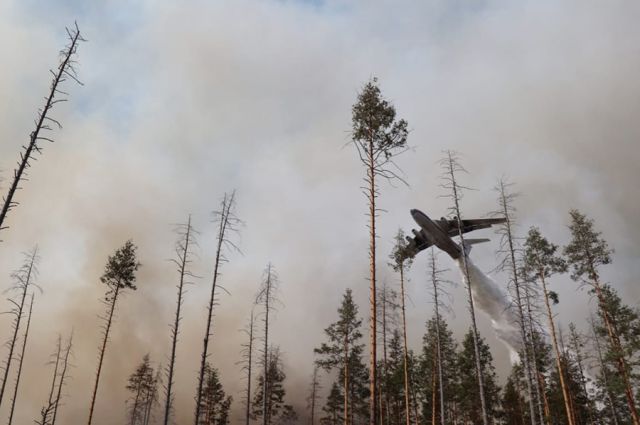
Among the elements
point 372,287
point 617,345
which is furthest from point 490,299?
point 372,287

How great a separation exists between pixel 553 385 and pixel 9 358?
4492 centimetres

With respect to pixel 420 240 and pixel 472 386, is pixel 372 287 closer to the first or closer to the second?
pixel 472 386

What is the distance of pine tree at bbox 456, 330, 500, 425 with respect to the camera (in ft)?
128

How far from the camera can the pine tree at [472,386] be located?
3897 cm

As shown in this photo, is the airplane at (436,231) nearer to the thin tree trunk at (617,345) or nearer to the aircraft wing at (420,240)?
the aircraft wing at (420,240)

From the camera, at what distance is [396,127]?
16500 mm

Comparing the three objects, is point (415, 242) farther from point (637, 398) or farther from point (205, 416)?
point (205, 416)

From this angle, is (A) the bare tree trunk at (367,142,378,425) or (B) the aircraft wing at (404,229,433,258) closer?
(A) the bare tree trunk at (367,142,378,425)

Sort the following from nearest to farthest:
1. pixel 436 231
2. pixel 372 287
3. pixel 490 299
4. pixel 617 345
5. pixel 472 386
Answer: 1. pixel 372 287
2. pixel 617 345
3. pixel 472 386
4. pixel 436 231
5. pixel 490 299

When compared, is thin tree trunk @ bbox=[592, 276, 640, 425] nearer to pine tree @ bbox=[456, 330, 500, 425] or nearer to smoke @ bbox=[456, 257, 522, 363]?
pine tree @ bbox=[456, 330, 500, 425]

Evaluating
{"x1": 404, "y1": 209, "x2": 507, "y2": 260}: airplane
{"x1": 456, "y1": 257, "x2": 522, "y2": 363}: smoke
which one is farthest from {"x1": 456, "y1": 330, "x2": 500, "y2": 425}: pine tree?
{"x1": 456, "y1": 257, "x2": 522, "y2": 363}: smoke

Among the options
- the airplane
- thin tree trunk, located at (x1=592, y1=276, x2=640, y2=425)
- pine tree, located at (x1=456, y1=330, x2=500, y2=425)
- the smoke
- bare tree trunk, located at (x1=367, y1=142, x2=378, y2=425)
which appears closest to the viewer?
bare tree trunk, located at (x1=367, y1=142, x2=378, y2=425)

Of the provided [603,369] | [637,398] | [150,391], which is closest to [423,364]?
[603,369]

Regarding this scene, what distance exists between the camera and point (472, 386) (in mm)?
39094
